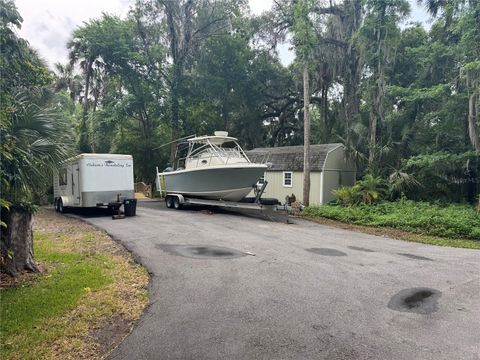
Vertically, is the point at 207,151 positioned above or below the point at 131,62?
below

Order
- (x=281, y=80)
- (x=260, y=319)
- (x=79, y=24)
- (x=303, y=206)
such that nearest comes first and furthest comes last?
(x=260, y=319) → (x=303, y=206) → (x=79, y=24) → (x=281, y=80)

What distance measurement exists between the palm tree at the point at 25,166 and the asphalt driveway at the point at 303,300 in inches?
85.4

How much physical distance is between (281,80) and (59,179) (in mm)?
18287

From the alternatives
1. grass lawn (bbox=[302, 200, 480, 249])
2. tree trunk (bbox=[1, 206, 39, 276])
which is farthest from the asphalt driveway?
tree trunk (bbox=[1, 206, 39, 276])

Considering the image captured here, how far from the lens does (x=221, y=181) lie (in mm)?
14312

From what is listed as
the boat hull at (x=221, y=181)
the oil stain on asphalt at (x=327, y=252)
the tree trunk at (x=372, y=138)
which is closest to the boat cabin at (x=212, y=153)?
the boat hull at (x=221, y=181)

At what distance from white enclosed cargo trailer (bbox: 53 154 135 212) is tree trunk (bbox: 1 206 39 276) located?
7.24 meters

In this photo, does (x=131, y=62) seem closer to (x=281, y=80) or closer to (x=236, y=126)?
(x=236, y=126)

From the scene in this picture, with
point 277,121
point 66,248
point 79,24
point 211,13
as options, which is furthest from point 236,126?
point 66,248

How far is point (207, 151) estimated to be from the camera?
1514 cm

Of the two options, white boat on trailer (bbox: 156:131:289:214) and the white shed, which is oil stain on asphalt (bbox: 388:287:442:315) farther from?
the white shed

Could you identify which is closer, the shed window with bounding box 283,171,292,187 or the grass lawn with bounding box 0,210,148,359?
the grass lawn with bounding box 0,210,148,359

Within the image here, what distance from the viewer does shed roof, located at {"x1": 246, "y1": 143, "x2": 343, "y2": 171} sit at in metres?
17.9

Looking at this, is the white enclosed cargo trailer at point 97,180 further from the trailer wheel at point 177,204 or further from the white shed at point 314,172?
the white shed at point 314,172
